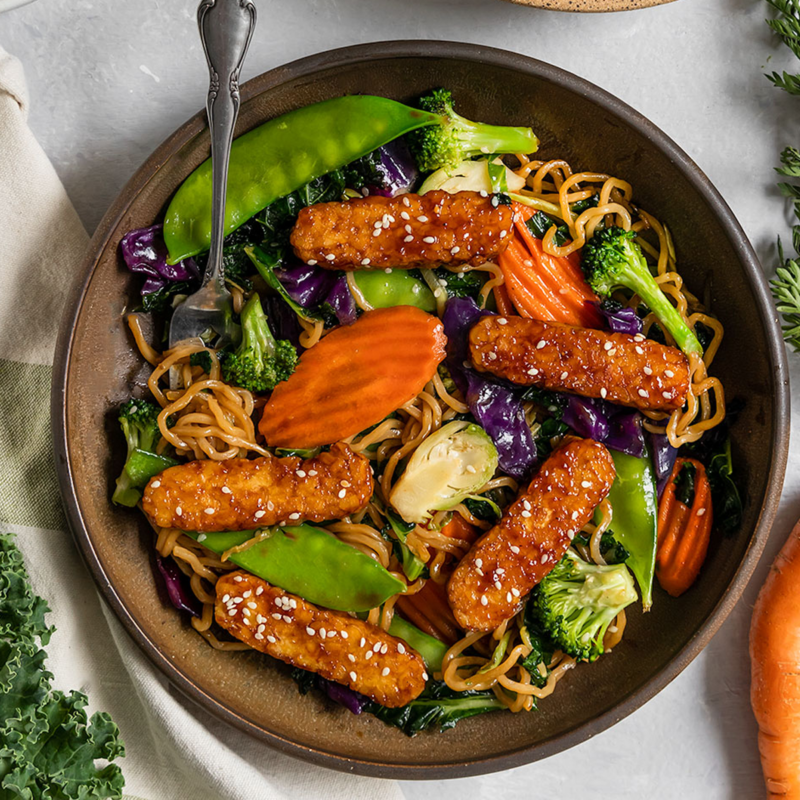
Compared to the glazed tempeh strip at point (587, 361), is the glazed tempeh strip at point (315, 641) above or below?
below

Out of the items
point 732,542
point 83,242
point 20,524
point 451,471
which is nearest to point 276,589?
point 451,471

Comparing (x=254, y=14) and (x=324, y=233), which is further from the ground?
(x=254, y=14)

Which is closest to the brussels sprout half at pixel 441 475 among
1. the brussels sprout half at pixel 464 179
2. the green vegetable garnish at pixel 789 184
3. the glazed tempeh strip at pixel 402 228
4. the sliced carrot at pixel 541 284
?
the sliced carrot at pixel 541 284

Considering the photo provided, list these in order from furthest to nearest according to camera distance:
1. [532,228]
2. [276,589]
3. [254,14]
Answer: [532,228], [276,589], [254,14]

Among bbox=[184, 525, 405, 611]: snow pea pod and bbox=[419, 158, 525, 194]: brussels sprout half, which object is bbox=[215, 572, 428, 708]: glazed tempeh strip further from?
bbox=[419, 158, 525, 194]: brussels sprout half

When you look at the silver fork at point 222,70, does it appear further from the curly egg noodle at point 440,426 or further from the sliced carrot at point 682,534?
the sliced carrot at point 682,534

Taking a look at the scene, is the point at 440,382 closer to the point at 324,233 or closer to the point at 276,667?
the point at 324,233

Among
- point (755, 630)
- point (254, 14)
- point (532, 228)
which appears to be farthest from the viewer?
point (755, 630)
